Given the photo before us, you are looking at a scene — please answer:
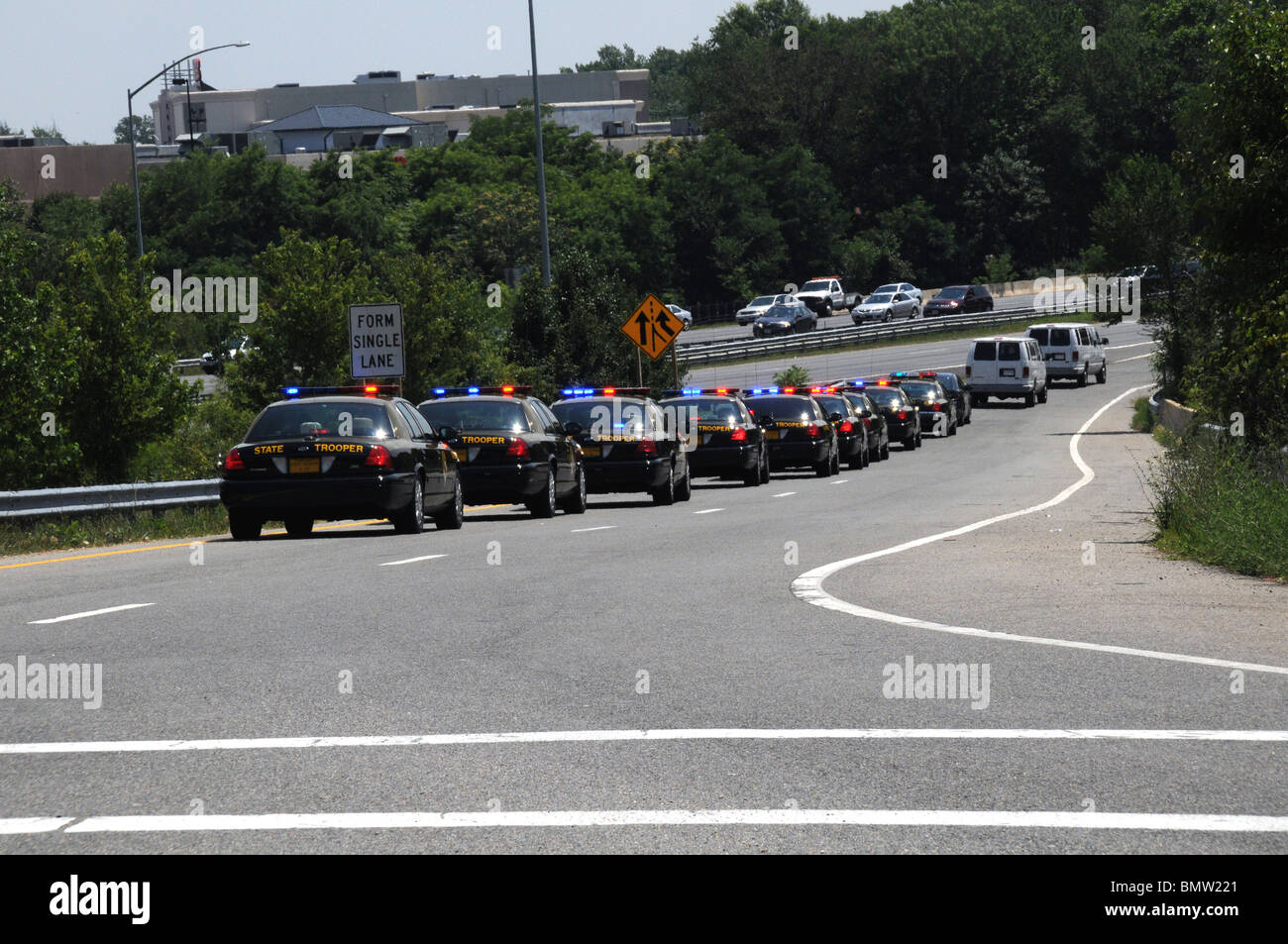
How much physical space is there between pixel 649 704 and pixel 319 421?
12.0 metres

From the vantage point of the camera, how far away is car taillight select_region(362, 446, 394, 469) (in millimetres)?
19750

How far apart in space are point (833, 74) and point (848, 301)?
3191cm

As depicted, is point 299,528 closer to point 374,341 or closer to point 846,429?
point 374,341

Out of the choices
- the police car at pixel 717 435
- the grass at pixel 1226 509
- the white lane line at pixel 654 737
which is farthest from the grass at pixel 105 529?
the white lane line at pixel 654 737

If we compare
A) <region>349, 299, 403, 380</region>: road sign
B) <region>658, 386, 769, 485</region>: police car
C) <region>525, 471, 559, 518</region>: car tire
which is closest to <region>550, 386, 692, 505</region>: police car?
<region>525, 471, 559, 518</region>: car tire

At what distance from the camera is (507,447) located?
23.5 meters

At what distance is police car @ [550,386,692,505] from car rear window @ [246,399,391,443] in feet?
22.2

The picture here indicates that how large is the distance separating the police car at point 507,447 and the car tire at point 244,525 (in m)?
2.87

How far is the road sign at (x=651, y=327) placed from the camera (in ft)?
130

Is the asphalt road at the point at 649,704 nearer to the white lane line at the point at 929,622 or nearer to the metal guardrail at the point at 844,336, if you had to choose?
the white lane line at the point at 929,622

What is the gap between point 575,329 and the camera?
4794 cm

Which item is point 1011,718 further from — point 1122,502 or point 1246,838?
point 1122,502

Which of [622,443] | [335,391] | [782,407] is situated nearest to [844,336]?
[782,407]
